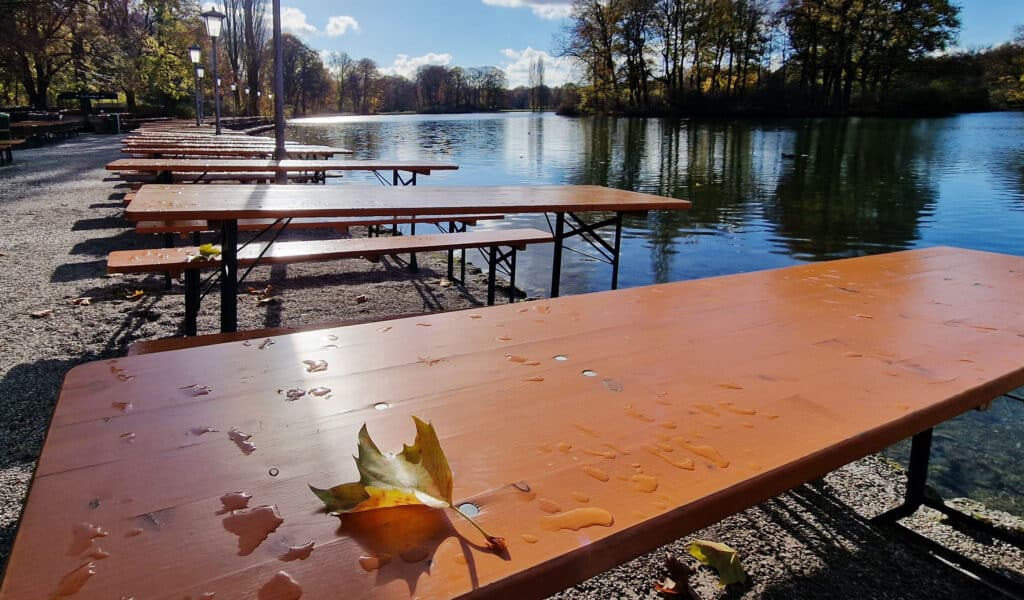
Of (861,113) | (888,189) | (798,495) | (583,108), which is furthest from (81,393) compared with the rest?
(583,108)

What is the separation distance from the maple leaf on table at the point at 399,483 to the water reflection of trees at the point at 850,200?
24.9ft

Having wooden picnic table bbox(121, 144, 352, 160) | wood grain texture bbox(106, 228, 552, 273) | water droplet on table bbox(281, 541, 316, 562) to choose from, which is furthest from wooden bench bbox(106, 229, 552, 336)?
wooden picnic table bbox(121, 144, 352, 160)

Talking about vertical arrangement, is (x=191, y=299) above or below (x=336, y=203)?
below

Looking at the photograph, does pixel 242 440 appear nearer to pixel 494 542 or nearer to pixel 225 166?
pixel 494 542

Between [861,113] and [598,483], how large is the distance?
5226cm

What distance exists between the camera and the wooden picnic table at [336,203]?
101 inches

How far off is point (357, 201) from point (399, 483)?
99.9 inches

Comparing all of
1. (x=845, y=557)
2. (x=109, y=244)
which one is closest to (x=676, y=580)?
(x=845, y=557)

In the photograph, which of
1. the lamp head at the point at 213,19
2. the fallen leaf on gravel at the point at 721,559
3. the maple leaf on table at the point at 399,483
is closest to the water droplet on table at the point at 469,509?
the maple leaf on table at the point at 399,483

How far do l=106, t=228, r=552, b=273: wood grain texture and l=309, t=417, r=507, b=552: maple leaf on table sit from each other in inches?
107

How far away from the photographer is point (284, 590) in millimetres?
→ 586

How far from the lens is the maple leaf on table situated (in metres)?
0.70

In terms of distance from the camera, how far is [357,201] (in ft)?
10.1

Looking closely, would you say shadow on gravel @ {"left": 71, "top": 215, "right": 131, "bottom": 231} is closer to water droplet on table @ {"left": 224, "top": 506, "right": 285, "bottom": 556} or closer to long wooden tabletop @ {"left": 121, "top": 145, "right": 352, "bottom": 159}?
long wooden tabletop @ {"left": 121, "top": 145, "right": 352, "bottom": 159}
